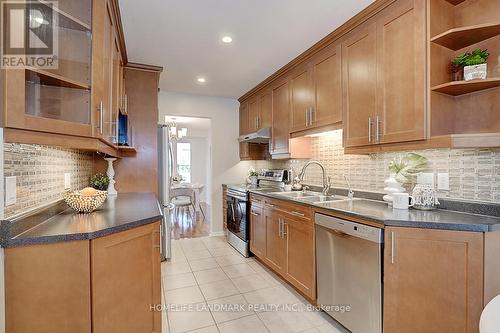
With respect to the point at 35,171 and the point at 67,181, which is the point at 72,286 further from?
the point at 67,181

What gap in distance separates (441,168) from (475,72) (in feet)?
2.20

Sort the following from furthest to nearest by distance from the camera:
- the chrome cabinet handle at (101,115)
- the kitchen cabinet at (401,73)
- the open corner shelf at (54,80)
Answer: the kitchen cabinet at (401,73) → the chrome cabinet handle at (101,115) → the open corner shelf at (54,80)

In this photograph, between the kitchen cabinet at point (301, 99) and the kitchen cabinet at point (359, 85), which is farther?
the kitchen cabinet at point (301, 99)

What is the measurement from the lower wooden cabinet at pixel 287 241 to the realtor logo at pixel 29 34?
2.01 metres

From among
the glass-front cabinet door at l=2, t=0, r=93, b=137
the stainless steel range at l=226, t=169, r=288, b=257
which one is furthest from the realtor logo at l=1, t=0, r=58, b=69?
the stainless steel range at l=226, t=169, r=288, b=257

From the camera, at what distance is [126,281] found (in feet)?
4.28

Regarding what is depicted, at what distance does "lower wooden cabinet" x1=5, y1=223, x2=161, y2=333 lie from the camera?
1001mm

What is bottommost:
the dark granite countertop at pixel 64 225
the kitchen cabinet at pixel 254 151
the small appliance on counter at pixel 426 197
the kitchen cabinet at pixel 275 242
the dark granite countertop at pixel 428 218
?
the kitchen cabinet at pixel 275 242

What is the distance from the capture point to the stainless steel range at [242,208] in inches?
135

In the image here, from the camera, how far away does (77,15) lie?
1345 mm

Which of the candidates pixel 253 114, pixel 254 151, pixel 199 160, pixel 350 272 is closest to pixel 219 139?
pixel 254 151

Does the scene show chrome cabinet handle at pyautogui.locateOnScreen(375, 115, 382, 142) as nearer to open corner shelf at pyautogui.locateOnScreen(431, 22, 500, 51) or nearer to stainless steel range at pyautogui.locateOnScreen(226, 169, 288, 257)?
open corner shelf at pyautogui.locateOnScreen(431, 22, 500, 51)

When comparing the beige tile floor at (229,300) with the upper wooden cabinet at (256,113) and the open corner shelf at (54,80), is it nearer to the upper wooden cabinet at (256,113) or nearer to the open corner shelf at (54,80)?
the open corner shelf at (54,80)

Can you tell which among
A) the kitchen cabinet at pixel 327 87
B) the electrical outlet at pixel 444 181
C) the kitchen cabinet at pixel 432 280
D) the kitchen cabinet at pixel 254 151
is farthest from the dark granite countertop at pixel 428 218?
the kitchen cabinet at pixel 254 151
